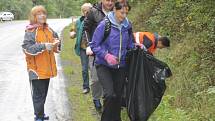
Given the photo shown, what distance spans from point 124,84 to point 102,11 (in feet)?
4.52

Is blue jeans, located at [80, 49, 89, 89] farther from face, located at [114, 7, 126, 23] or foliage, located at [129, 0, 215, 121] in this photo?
face, located at [114, 7, 126, 23]

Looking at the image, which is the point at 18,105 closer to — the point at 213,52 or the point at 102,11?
the point at 102,11

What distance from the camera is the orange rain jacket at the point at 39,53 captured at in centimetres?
752

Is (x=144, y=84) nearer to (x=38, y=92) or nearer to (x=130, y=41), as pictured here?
(x=130, y=41)

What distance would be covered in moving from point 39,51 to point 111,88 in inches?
53.7

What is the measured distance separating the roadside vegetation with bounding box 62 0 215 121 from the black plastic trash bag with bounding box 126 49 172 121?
0.75 m

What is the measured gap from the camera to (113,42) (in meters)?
6.75

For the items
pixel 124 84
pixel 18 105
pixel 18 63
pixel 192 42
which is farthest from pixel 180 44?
pixel 18 63

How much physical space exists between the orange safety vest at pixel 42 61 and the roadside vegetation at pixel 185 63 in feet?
4.09

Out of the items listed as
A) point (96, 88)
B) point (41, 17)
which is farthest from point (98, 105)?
point (41, 17)

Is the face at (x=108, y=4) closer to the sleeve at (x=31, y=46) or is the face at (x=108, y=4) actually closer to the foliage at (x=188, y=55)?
the sleeve at (x=31, y=46)

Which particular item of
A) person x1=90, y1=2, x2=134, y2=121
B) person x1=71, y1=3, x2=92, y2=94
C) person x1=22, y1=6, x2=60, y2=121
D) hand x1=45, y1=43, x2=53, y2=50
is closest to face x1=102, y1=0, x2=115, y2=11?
person x1=90, y1=2, x2=134, y2=121

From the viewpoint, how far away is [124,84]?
6996 mm

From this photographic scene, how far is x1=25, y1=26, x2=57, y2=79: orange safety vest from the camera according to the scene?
763 cm
